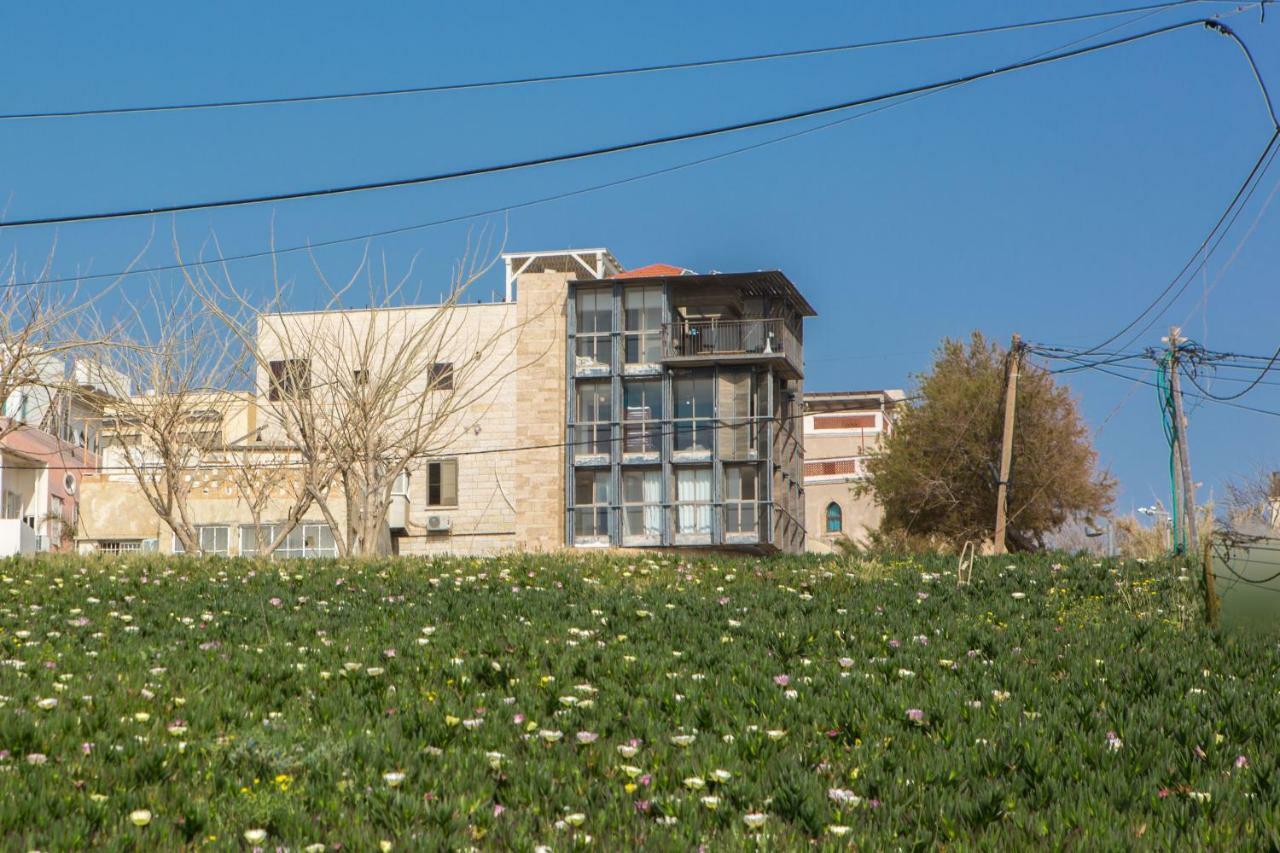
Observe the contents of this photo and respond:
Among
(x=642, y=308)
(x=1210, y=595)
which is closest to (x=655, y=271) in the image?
(x=642, y=308)

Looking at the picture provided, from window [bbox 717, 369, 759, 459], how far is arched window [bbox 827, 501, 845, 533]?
27709 millimetres

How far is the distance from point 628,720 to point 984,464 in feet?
132

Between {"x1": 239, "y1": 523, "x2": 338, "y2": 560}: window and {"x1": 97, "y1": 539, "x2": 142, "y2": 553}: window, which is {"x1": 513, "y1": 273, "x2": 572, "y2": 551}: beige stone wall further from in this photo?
{"x1": 97, "y1": 539, "x2": 142, "y2": 553}: window

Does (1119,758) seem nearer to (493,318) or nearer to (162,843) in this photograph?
(162,843)

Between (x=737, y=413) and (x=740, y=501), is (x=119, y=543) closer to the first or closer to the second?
(x=740, y=501)

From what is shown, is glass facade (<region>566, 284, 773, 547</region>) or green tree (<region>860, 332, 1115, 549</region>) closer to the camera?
green tree (<region>860, 332, 1115, 549</region>)

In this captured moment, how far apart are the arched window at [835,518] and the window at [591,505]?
28672 mm

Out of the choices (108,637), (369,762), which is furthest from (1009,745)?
(108,637)

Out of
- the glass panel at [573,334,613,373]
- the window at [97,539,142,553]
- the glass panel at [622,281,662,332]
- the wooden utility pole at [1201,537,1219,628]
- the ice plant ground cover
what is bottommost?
the ice plant ground cover

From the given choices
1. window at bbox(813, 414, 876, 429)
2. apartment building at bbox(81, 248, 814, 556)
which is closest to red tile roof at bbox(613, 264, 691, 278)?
apartment building at bbox(81, 248, 814, 556)

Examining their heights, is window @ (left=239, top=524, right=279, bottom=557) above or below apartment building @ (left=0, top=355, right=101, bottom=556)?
below

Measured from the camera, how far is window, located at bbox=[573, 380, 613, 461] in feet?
194

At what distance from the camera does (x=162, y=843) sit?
25.4ft

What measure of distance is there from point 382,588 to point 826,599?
5.39 m
